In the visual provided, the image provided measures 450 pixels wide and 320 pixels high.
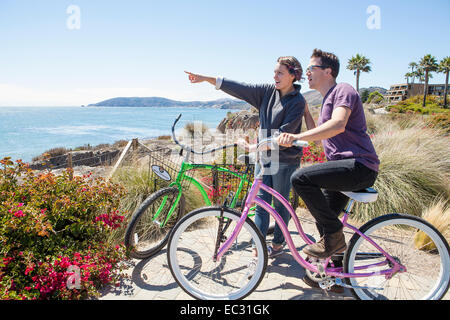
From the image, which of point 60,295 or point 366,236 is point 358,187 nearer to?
point 366,236

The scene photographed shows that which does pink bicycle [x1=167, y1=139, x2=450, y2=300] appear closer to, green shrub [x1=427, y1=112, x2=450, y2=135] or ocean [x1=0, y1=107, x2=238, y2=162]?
ocean [x1=0, y1=107, x2=238, y2=162]

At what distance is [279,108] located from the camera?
2.84 m

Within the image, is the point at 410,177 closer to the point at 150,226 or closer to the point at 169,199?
the point at 169,199

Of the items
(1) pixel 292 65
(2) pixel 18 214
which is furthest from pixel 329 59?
(2) pixel 18 214

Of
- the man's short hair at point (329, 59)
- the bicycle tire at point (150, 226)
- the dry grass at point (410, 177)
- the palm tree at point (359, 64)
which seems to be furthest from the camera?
the palm tree at point (359, 64)

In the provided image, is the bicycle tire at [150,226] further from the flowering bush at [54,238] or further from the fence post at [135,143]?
the fence post at [135,143]

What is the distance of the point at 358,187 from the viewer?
2182 millimetres

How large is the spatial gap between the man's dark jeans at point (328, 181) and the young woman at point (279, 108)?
0.67m

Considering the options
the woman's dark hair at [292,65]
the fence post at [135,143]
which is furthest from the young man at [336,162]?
the fence post at [135,143]

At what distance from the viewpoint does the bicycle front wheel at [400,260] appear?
225 centimetres

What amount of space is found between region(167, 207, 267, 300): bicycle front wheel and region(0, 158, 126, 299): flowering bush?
0.75 meters

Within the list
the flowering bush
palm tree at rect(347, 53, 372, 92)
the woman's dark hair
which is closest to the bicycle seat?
the woman's dark hair

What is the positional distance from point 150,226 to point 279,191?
5.52ft

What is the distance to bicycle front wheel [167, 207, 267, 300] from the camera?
226cm
